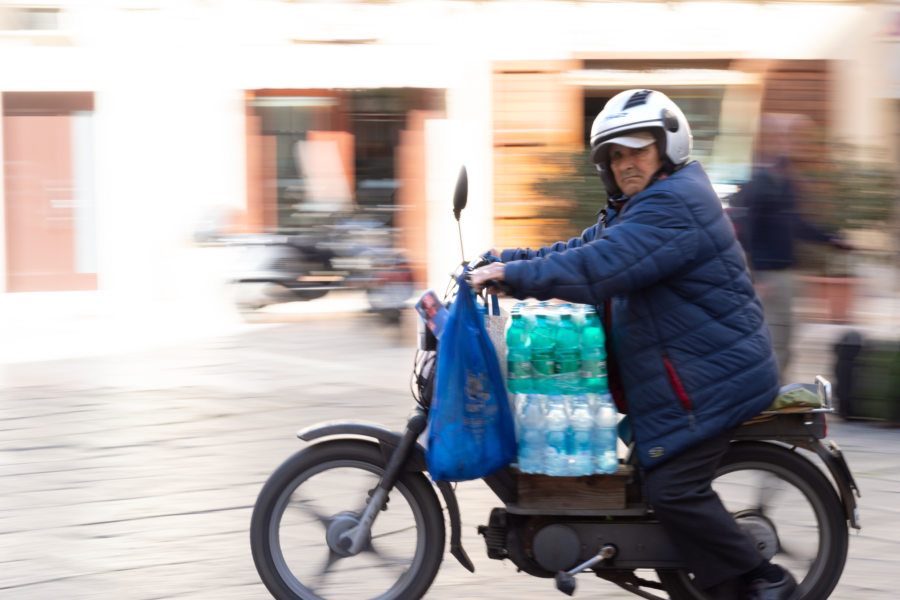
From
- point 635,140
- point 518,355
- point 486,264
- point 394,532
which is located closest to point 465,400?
point 518,355

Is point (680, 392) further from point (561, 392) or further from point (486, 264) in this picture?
point (486, 264)

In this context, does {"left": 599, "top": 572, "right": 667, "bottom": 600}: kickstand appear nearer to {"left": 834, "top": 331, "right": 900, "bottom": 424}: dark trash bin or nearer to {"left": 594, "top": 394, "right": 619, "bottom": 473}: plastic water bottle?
{"left": 594, "top": 394, "right": 619, "bottom": 473}: plastic water bottle

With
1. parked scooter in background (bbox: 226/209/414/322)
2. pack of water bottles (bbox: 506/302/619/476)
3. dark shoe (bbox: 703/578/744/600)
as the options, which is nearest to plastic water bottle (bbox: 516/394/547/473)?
pack of water bottles (bbox: 506/302/619/476)

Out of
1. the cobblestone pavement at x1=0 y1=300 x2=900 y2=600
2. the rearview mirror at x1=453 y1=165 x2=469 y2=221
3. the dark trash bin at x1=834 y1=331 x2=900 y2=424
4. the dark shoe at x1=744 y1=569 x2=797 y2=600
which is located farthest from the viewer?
the dark trash bin at x1=834 y1=331 x2=900 y2=424

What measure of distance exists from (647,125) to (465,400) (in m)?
0.94

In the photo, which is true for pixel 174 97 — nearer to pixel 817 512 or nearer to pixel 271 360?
pixel 271 360

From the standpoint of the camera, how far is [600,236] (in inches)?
147

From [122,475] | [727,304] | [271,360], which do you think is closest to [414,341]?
[271,360]

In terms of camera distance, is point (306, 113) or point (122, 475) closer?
point (122, 475)

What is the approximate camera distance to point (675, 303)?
3520mm

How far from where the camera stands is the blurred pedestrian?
7039mm

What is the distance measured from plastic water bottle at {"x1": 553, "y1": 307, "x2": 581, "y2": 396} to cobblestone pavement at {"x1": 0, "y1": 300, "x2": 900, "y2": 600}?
3.08 ft

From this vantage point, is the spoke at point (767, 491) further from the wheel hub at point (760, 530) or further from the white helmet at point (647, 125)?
the white helmet at point (647, 125)

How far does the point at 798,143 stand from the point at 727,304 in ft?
13.7
